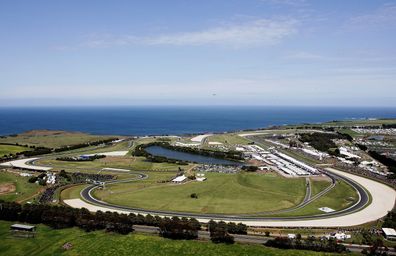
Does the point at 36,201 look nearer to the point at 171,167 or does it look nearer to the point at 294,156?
the point at 171,167

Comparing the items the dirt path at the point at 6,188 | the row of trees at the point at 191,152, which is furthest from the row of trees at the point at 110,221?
the row of trees at the point at 191,152

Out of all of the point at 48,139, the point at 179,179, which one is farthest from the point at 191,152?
the point at 48,139

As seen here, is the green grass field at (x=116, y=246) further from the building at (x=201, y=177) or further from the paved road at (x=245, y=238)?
the building at (x=201, y=177)

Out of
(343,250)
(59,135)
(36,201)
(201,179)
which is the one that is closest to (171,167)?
(201,179)

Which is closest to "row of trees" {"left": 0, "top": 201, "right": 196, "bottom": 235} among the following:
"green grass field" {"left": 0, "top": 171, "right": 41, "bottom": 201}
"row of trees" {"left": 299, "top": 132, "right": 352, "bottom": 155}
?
"green grass field" {"left": 0, "top": 171, "right": 41, "bottom": 201}

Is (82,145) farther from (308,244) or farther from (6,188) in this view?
(308,244)

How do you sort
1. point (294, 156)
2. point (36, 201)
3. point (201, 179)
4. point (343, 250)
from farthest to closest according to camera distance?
point (294, 156)
point (201, 179)
point (36, 201)
point (343, 250)
